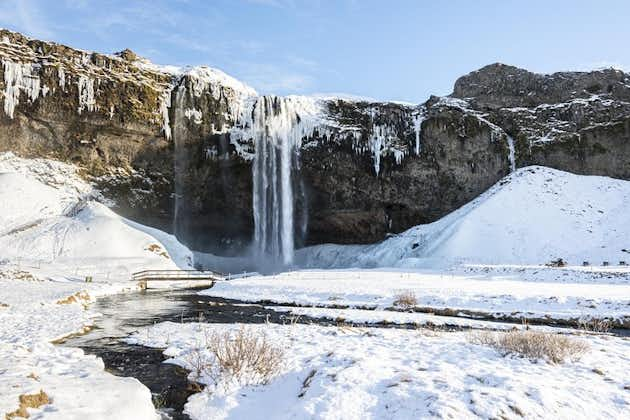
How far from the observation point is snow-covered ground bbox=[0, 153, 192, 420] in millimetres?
6312

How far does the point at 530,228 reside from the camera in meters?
40.3

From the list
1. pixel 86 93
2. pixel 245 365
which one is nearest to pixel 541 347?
pixel 245 365

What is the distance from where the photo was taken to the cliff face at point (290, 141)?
1640 inches

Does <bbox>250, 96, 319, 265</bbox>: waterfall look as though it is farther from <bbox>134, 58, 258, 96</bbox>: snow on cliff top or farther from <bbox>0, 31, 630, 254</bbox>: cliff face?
<bbox>134, 58, 258, 96</bbox>: snow on cliff top

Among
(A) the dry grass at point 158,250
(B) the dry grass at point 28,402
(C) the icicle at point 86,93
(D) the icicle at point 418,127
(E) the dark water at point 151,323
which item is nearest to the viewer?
(B) the dry grass at point 28,402

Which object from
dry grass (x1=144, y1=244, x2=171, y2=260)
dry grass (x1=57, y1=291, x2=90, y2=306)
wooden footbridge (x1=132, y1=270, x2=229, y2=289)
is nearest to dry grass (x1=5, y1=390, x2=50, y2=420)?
dry grass (x1=57, y1=291, x2=90, y2=306)

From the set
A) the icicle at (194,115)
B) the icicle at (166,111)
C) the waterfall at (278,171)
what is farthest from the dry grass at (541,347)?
the icicle at (166,111)

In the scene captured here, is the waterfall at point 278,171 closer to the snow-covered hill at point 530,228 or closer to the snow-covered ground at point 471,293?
the snow-covered hill at point 530,228

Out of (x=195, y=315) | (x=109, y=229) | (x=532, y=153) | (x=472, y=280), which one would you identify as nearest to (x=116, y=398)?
(x=195, y=315)

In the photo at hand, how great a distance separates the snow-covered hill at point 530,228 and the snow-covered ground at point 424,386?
29.1 metres

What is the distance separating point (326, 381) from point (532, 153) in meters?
51.1

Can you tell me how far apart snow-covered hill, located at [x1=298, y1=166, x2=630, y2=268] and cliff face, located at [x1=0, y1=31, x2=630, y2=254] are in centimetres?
580

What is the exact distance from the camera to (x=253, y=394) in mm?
7102

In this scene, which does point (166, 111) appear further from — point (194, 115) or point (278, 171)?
point (278, 171)
